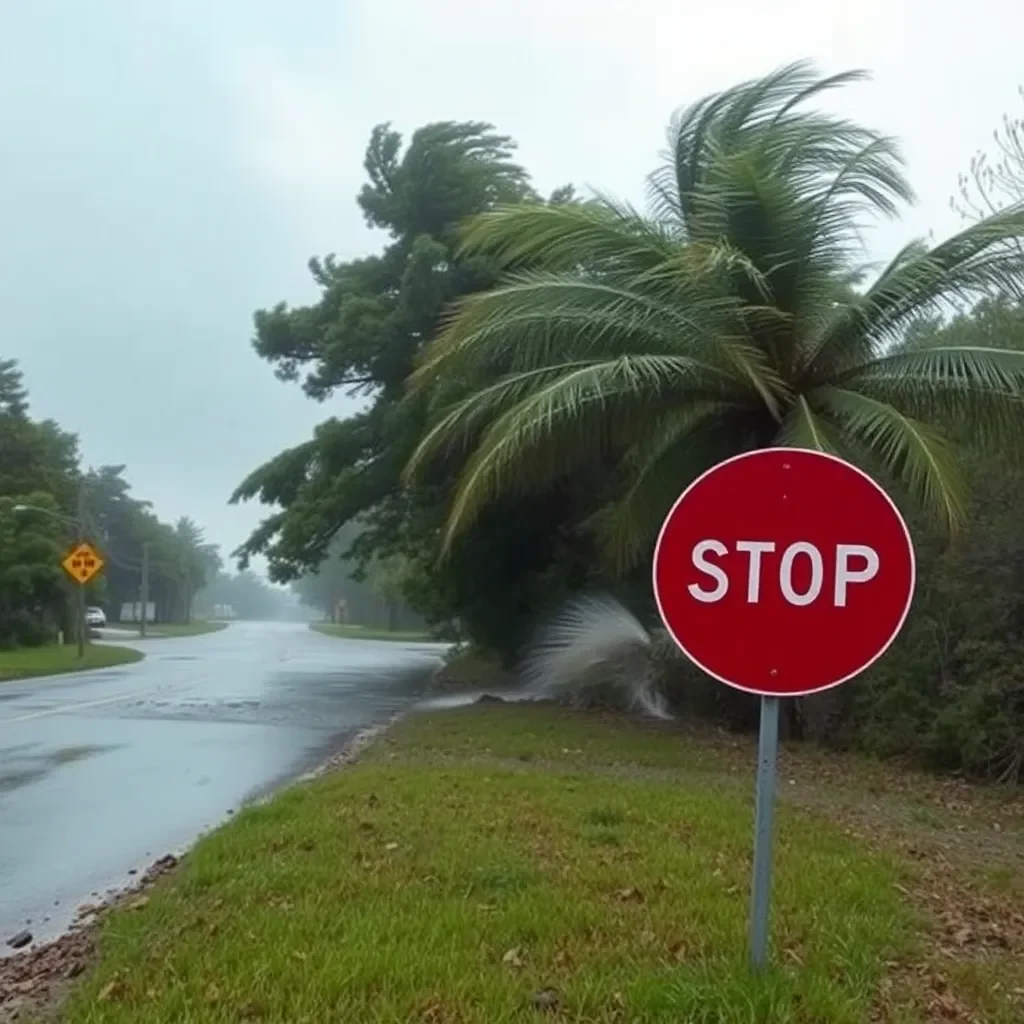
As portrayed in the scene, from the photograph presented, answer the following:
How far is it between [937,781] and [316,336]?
18.3 meters

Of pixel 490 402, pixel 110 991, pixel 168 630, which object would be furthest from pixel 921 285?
pixel 168 630

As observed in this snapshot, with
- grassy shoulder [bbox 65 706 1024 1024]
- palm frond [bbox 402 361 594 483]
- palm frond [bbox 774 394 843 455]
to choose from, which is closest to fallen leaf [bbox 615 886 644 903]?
grassy shoulder [bbox 65 706 1024 1024]

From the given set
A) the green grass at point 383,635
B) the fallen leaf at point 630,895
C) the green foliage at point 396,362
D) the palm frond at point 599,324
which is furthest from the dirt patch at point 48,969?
the green grass at point 383,635

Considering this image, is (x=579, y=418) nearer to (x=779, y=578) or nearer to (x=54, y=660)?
(x=779, y=578)

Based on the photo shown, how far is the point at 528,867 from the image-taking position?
24.0ft

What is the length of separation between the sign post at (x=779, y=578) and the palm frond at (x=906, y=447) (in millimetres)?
8443

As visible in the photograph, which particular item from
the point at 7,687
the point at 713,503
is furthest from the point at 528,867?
the point at 7,687

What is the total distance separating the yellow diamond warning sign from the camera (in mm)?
41375

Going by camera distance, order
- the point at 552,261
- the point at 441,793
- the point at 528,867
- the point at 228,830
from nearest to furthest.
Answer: the point at 528,867 → the point at 228,830 → the point at 441,793 → the point at 552,261

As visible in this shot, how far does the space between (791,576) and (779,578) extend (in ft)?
0.13

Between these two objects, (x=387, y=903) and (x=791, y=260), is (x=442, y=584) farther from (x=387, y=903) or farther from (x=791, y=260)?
(x=387, y=903)

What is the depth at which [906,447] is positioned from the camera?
45.5 ft

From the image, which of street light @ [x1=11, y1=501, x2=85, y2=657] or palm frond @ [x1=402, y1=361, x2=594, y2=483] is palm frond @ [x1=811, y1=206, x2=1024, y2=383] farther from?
street light @ [x1=11, y1=501, x2=85, y2=657]

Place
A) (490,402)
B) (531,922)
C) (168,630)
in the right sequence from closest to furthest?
1. (531,922)
2. (490,402)
3. (168,630)
